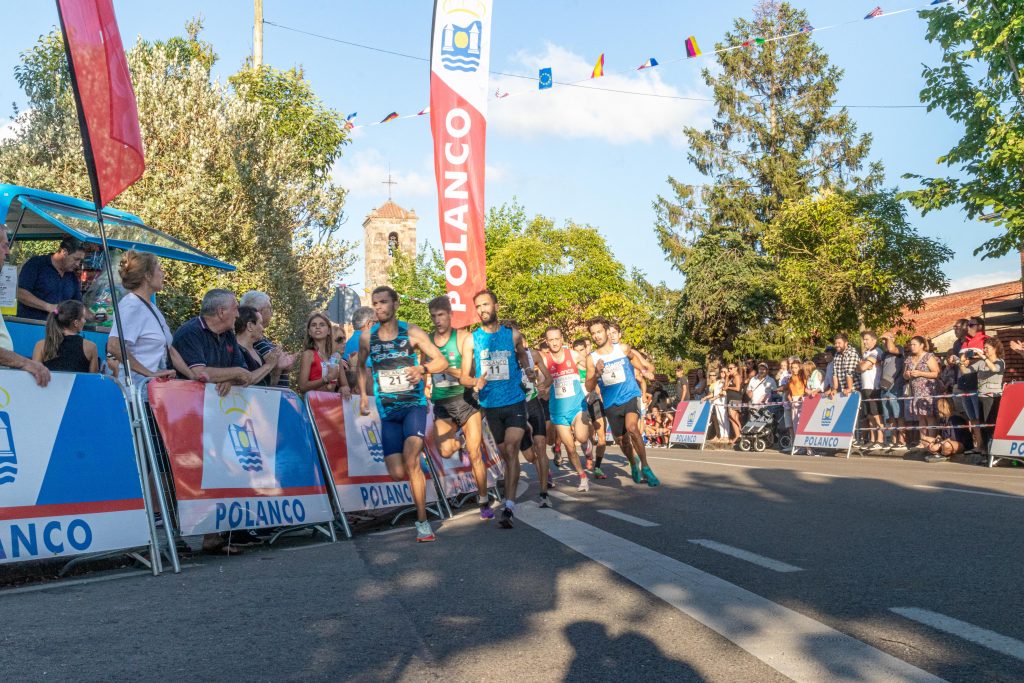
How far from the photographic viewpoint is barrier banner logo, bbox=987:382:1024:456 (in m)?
14.5

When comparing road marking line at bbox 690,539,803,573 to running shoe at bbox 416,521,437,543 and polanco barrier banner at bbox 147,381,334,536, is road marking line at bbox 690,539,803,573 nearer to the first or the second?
running shoe at bbox 416,521,437,543

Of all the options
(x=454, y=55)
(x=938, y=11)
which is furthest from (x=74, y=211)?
(x=938, y=11)

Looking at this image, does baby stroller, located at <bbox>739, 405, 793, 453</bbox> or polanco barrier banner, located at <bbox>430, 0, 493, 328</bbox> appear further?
baby stroller, located at <bbox>739, 405, 793, 453</bbox>

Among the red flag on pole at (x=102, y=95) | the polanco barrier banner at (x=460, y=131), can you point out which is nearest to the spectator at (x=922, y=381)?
the polanco barrier banner at (x=460, y=131)

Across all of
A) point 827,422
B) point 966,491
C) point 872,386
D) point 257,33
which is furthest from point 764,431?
point 257,33

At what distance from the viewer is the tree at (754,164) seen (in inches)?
1832

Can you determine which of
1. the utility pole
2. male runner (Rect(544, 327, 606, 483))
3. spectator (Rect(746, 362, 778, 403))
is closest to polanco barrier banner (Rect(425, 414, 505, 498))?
male runner (Rect(544, 327, 606, 483))

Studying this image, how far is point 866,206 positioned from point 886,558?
30.1m

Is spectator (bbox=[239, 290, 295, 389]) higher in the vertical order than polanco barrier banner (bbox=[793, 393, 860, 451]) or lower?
higher

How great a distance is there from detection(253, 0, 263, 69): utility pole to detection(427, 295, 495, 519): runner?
72.8 ft

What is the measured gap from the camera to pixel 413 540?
810cm

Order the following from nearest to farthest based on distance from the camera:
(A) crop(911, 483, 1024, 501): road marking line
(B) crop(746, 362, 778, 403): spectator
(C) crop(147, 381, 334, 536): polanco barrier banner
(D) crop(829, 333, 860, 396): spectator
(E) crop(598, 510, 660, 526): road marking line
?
1. (C) crop(147, 381, 334, 536): polanco barrier banner
2. (E) crop(598, 510, 660, 526): road marking line
3. (A) crop(911, 483, 1024, 501): road marking line
4. (D) crop(829, 333, 860, 396): spectator
5. (B) crop(746, 362, 778, 403): spectator

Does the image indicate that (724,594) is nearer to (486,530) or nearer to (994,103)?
(486,530)

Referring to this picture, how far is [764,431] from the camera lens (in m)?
21.8
